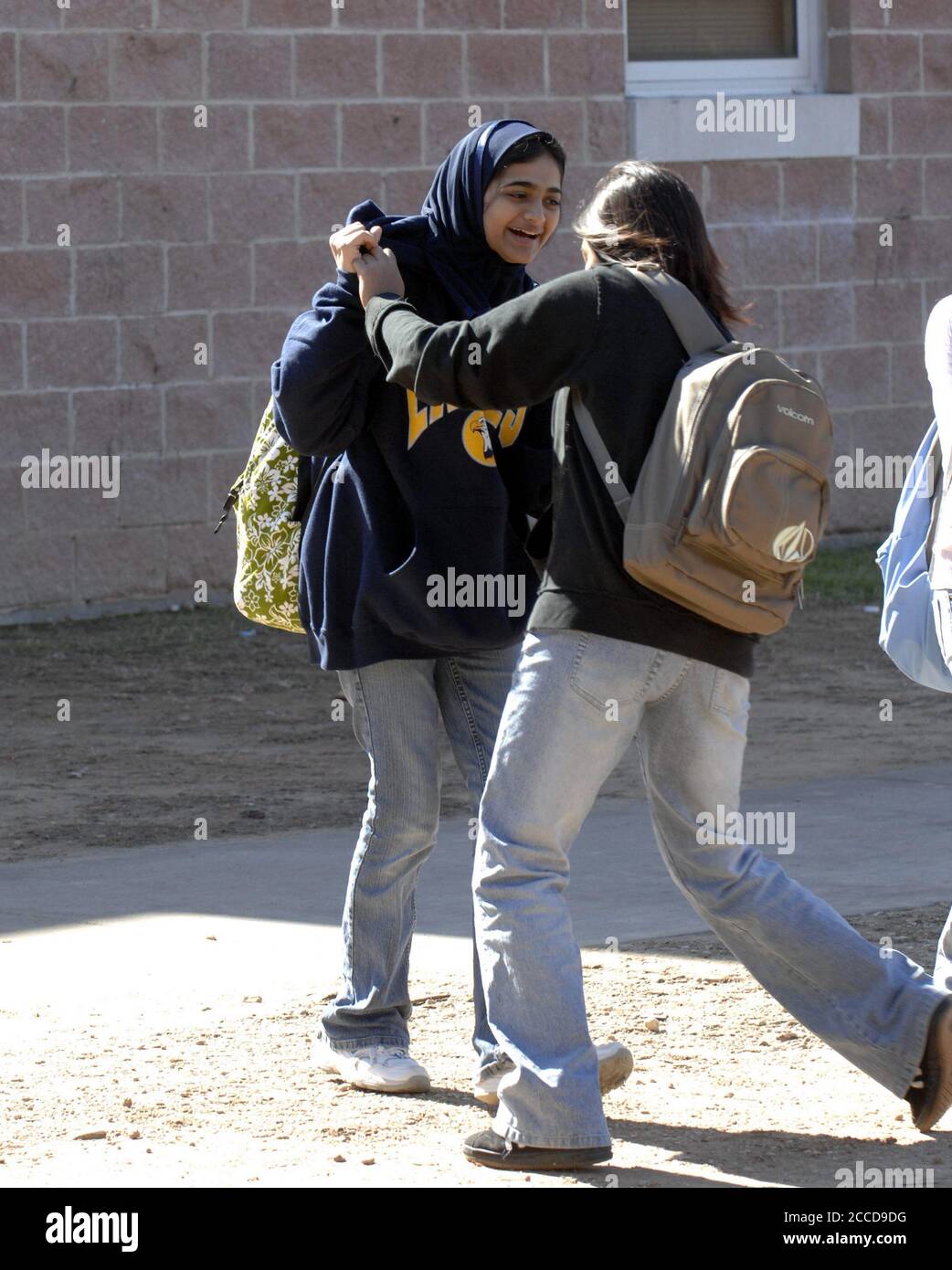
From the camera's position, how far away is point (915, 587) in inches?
173

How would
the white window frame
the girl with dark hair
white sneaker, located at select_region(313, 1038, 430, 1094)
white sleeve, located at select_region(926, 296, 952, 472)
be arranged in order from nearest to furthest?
the girl with dark hair → white sleeve, located at select_region(926, 296, 952, 472) → white sneaker, located at select_region(313, 1038, 430, 1094) → the white window frame

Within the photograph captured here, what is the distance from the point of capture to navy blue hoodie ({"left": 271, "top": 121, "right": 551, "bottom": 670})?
13.8 feet

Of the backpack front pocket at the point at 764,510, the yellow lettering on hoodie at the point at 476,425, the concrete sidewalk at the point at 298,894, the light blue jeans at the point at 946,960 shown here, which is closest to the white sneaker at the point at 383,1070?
the concrete sidewalk at the point at 298,894

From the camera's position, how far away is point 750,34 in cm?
1295

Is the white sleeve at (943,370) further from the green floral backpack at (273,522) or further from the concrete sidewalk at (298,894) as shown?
the concrete sidewalk at (298,894)

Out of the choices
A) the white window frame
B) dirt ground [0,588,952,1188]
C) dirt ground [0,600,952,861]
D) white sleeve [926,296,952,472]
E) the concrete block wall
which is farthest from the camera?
the white window frame

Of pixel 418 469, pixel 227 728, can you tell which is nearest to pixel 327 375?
pixel 418 469

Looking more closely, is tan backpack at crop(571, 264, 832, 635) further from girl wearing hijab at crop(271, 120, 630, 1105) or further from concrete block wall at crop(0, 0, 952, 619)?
concrete block wall at crop(0, 0, 952, 619)

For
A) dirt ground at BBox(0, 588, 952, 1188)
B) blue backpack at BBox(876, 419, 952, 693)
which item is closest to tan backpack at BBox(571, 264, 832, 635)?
blue backpack at BBox(876, 419, 952, 693)

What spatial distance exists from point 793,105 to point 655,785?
9.57 metres

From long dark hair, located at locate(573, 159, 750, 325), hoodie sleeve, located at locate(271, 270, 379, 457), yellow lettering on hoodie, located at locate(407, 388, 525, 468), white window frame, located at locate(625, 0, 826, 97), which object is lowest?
yellow lettering on hoodie, located at locate(407, 388, 525, 468)

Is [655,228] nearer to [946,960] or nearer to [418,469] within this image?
[418,469]

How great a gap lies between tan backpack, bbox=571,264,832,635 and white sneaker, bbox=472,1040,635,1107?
973 millimetres
